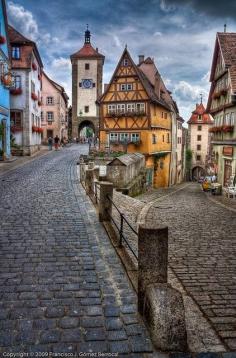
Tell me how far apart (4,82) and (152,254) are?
23.5 meters

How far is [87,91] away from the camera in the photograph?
5866cm

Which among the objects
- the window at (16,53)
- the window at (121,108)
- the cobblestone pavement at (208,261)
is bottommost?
the cobblestone pavement at (208,261)

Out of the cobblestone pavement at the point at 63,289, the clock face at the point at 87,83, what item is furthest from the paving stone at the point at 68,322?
the clock face at the point at 87,83

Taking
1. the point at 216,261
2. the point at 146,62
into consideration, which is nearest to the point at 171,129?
the point at 146,62

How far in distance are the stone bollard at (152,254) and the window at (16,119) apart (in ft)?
97.1

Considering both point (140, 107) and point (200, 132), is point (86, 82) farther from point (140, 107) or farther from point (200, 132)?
point (140, 107)

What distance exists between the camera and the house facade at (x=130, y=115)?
32062 mm

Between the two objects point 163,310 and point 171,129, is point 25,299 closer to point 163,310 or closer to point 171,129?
point 163,310

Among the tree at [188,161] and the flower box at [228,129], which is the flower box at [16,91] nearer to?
the flower box at [228,129]

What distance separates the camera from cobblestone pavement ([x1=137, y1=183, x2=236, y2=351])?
5281 mm

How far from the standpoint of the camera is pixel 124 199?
1559cm

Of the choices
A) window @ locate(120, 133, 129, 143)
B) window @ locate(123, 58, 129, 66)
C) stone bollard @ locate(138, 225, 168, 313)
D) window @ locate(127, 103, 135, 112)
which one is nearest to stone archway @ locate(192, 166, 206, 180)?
window @ locate(120, 133, 129, 143)

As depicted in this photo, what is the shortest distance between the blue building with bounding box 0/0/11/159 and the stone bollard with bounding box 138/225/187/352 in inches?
908

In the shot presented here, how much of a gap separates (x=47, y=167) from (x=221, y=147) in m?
14.3
